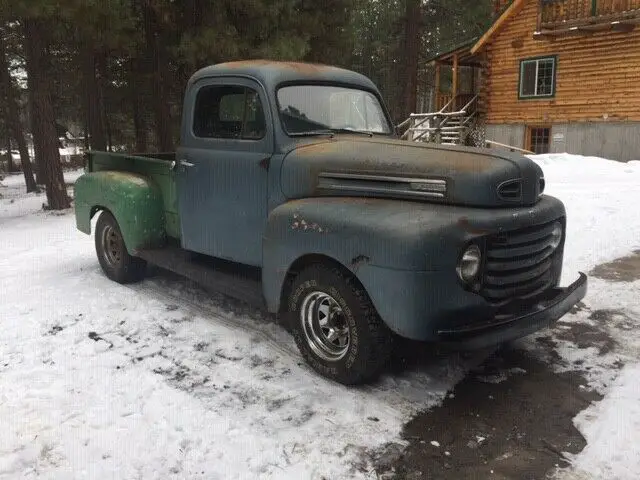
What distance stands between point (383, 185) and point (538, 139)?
2019cm

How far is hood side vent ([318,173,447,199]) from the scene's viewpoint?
3.53 meters

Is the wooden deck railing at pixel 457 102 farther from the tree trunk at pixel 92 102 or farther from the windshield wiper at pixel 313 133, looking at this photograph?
the windshield wiper at pixel 313 133

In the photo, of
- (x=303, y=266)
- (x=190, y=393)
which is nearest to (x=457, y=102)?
(x=303, y=266)

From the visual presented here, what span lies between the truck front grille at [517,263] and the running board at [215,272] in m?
1.73

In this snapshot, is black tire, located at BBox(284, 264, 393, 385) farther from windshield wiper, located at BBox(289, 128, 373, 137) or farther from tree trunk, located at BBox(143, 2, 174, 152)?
tree trunk, located at BBox(143, 2, 174, 152)

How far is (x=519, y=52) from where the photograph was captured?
21.7 meters

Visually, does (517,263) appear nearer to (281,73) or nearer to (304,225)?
(304,225)

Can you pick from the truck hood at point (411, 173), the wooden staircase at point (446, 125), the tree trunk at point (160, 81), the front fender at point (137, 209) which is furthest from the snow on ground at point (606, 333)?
the wooden staircase at point (446, 125)

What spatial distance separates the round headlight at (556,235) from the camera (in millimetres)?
3955

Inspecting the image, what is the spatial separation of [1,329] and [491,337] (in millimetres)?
4088

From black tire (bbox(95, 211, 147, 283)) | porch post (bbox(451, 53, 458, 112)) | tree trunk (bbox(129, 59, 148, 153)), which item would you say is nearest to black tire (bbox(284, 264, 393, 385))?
black tire (bbox(95, 211, 147, 283))

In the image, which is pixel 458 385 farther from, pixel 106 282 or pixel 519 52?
pixel 519 52

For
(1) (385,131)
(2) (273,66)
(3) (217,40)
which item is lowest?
(1) (385,131)

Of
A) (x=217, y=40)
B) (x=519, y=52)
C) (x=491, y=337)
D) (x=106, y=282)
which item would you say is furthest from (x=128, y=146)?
(x=491, y=337)
